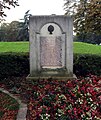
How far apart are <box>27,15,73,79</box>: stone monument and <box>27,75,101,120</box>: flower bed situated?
60.6 inches

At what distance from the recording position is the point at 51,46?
10.1m

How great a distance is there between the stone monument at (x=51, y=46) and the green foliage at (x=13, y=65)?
147cm

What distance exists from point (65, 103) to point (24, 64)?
201 inches

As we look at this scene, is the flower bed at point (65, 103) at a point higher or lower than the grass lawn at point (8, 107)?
higher

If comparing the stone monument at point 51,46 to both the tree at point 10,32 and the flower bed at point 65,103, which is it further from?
the tree at point 10,32

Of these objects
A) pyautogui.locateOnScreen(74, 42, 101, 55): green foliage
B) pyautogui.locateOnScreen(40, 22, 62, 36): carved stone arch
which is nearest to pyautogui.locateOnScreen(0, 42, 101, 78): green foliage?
pyautogui.locateOnScreen(40, 22, 62, 36): carved stone arch

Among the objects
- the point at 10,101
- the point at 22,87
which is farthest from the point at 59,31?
the point at 10,101

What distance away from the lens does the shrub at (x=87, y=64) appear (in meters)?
11.6

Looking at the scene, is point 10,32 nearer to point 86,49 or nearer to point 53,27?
point 86,49

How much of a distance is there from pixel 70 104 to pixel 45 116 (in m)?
0.75

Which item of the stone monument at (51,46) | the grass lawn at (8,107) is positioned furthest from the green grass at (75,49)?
the grass lawn at (8,107)

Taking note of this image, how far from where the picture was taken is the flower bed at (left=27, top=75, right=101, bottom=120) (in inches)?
244

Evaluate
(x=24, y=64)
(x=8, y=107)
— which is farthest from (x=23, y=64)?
(x=8, y=107)

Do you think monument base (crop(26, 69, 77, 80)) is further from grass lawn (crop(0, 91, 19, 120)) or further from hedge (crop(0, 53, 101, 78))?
grass lawn (crop(0, 91, 19, 120))
